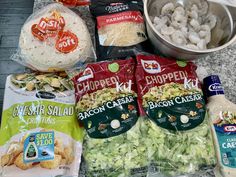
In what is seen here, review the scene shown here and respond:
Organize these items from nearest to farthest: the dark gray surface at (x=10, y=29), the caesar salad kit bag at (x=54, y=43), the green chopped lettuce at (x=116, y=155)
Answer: the green chopped lettuce at (x=116, y=155) → the caesar salad kit bag at (x=54, y=43) → the dark gray surface at (x=10, y=29)

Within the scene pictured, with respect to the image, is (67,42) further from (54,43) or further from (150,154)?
(150,154)

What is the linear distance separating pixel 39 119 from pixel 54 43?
21cm

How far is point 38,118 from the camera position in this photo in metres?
0.73

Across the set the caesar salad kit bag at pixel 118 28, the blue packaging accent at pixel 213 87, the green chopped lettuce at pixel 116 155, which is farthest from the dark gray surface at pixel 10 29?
the blue packaging accent at pixel 213 87

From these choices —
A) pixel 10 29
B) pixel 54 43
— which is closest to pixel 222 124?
pixel 54 43

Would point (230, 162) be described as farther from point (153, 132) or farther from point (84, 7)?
point (84, 7)

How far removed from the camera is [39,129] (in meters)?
0.71

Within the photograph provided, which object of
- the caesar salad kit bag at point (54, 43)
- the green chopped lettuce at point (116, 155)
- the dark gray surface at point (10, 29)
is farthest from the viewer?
the dark gray surface at point (10, 29)

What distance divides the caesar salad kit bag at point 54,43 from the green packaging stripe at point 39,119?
111 millimetres

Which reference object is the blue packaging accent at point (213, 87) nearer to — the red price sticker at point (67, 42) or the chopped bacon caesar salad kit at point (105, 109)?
the chopped bacon caesar salad kit at point (105, 109)

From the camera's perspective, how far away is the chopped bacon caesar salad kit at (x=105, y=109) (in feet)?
2.24

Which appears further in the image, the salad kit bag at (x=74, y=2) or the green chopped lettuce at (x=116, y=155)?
the salad kit bag at (x=74, y=2)

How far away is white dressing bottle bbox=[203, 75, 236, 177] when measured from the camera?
27.5 inches

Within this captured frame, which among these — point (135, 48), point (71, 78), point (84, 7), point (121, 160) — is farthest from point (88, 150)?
point (84, 7)
